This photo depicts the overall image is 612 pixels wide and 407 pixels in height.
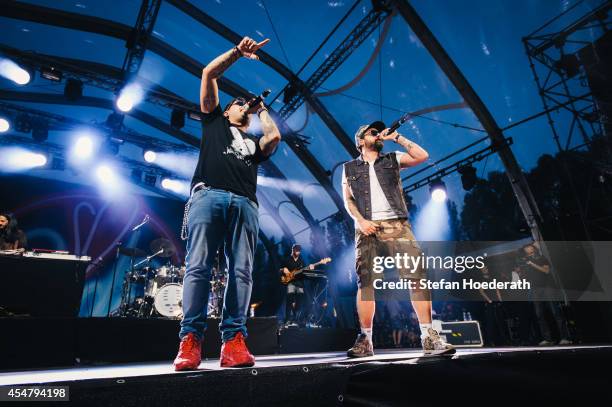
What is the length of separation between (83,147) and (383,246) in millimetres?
12273

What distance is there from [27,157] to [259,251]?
9.91 metres

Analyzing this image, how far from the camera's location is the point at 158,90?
34.4 feet

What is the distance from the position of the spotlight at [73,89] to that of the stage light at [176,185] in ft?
17.4

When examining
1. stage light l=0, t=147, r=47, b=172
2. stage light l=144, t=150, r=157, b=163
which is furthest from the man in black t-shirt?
stage light l=0, t=147, r=47, b=172

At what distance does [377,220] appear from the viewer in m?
3.17

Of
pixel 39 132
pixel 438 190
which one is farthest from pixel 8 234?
pixel 438 190

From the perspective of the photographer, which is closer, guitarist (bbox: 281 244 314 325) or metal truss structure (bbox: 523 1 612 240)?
metal truss structure (bbox: 523 1 612 240)

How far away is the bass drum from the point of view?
7.18 metres

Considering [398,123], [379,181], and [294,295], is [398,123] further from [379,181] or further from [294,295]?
[294,295]

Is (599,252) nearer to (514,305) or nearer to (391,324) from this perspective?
(514,305)

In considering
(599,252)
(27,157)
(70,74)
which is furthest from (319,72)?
(27,157)

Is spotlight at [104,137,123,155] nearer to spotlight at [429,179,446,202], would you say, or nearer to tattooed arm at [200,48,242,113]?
tattooed arm at [200,48,242,113]

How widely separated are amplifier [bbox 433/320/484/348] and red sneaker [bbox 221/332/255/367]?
14.4 feet

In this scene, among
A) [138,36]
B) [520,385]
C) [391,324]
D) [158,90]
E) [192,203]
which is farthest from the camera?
[391,324]
